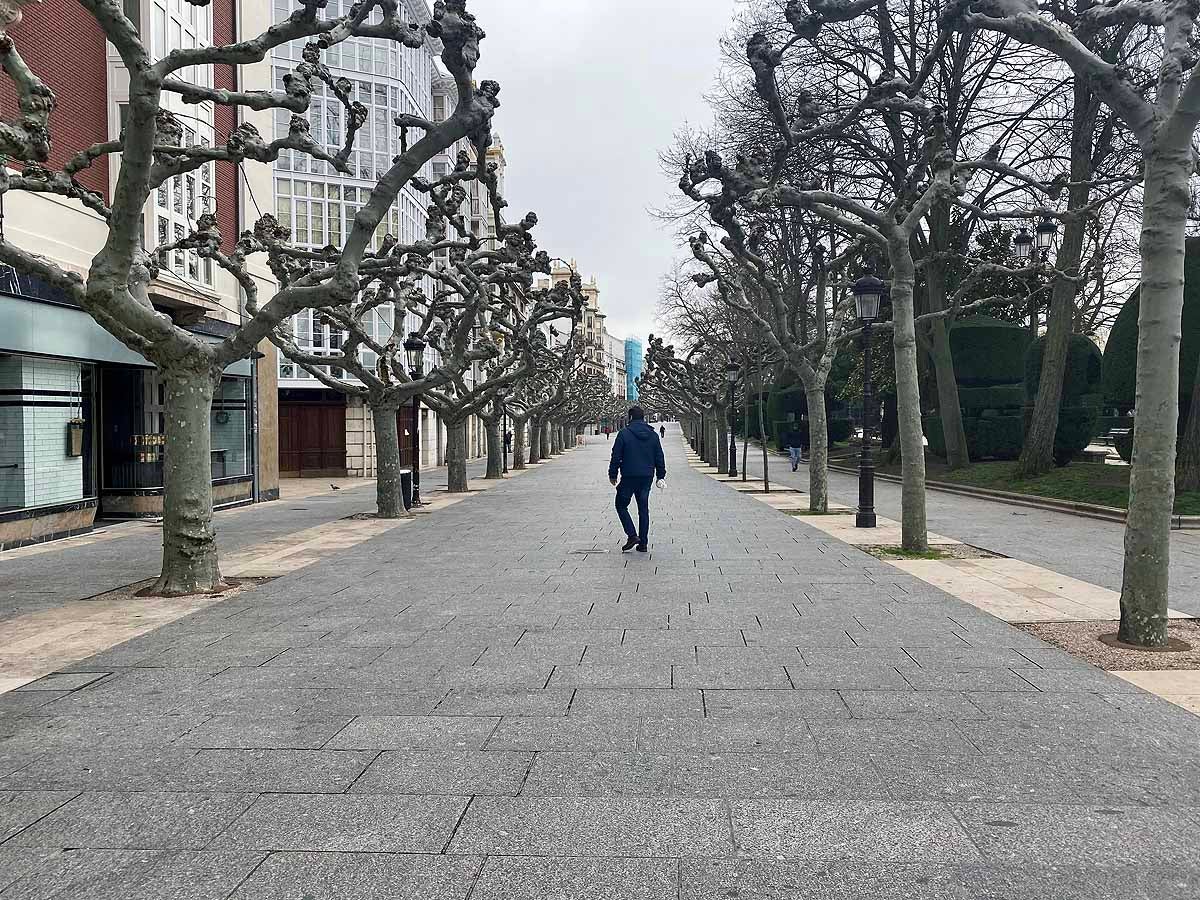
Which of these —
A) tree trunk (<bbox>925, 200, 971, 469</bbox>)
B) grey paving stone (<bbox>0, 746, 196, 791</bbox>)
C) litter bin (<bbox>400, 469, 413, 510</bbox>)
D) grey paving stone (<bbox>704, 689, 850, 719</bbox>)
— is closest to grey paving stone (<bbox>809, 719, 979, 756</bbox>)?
grey paving stone (<bbox>704, 689, 850, 719</bbox>)

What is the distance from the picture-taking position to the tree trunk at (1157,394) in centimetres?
713

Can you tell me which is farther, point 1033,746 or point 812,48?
point 812,48

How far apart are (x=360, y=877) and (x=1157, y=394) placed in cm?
651

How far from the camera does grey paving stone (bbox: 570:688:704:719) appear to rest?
550cm

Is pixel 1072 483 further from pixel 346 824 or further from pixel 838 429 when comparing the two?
pixel 838 429

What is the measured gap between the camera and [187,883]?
3445 millimetres

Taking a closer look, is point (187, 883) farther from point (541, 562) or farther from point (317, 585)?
point (541, 562)

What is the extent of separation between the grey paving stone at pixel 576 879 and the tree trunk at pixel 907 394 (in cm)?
983

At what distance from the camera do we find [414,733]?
5129mm

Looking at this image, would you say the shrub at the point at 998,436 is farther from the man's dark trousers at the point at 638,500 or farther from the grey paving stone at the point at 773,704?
the grey paving stone at the point at 773,704

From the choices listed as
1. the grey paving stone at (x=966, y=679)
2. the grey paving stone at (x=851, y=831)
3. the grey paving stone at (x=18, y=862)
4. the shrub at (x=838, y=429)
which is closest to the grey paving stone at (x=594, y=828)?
the grey paving stone at (x=851, y=831)

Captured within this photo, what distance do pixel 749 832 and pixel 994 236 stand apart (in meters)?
33.5

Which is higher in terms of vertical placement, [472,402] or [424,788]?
[472,402]

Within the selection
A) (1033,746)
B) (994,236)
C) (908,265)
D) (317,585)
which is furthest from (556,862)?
(994,236)
